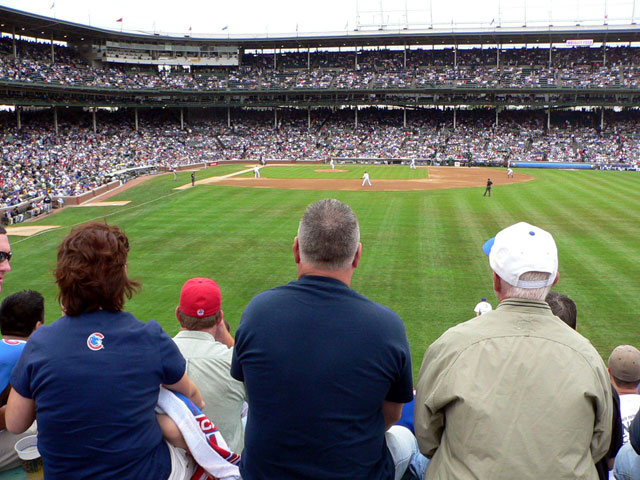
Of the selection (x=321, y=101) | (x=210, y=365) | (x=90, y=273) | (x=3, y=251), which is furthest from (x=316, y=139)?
(x=90, y=273)

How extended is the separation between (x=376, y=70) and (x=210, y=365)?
77.9 m

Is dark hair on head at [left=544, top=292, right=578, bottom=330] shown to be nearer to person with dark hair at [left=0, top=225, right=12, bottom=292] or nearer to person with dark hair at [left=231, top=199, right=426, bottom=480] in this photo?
person with dark hair at [left=231, top=199, right=426, bottom=480]

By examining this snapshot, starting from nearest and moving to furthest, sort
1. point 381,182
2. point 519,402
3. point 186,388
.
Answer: point 519,402
point 186,388
point 381,182

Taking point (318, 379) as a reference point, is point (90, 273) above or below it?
above

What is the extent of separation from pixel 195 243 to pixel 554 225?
15.9 m

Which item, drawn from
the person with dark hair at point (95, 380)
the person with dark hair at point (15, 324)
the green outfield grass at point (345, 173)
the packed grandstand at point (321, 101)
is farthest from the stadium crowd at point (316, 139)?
the person with dark hair at point (95, 380)

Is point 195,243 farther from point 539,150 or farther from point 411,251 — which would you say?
point 539,150

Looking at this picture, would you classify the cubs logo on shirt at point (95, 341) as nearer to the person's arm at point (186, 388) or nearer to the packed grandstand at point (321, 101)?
the person's arm at point (186, 388)

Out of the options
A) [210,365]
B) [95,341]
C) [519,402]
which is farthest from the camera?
[210,365]

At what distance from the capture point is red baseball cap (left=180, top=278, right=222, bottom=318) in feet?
14.9

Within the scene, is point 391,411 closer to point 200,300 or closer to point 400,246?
point 200,300

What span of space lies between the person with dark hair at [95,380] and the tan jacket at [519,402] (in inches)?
63.7

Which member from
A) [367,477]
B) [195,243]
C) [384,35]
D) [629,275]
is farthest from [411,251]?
[384,35]

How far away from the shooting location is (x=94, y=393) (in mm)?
3102
